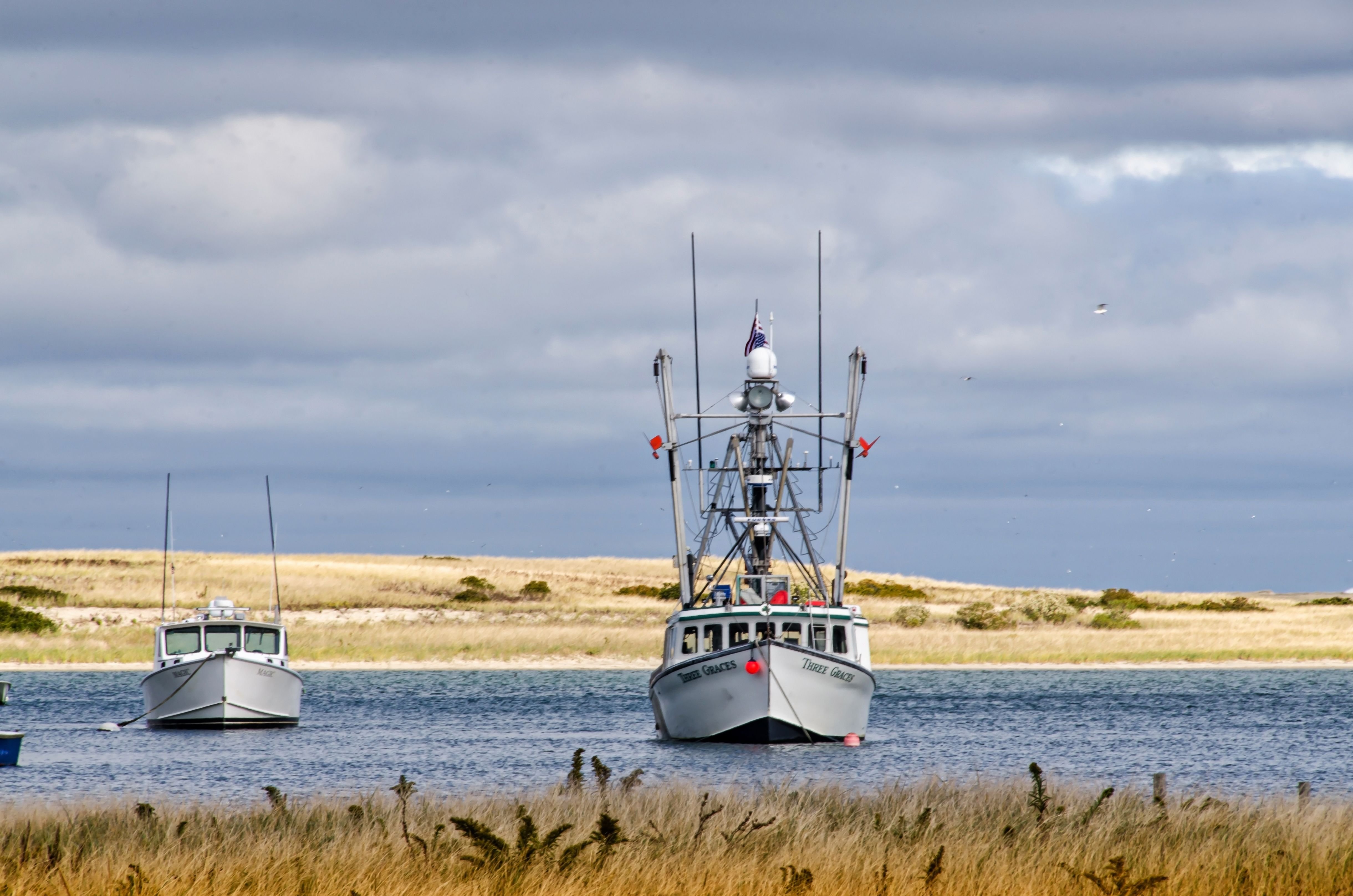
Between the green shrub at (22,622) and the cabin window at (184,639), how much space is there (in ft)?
133

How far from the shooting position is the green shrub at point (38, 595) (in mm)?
100625

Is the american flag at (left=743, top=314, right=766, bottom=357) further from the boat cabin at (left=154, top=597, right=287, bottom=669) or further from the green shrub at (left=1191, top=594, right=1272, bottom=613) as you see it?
the green shrub at (left=1191, top=594, right=1272, bottom=613)

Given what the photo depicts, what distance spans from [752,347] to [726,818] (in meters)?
25.5

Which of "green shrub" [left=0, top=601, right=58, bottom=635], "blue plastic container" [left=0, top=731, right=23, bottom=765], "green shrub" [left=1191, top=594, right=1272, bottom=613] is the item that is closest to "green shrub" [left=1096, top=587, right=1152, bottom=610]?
"green shrub" [left=1191, top=594, right=1272, bottom=613]

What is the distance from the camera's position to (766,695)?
43.3 metres

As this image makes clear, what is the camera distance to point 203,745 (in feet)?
160

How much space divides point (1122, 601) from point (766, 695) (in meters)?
95.8

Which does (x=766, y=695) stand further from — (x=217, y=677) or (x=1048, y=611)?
(x=1048, y=611)

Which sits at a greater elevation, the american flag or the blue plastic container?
the american flag

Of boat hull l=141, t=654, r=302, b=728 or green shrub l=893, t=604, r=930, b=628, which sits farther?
green shrub l=893, t=604, r=930, b=628

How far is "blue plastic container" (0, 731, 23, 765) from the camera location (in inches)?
1561

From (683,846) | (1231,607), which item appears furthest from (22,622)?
(1231,607)

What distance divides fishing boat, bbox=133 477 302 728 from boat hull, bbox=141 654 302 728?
0.7 inches

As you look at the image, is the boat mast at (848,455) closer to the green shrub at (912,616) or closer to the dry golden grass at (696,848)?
the dry golden grass at (696,848)
